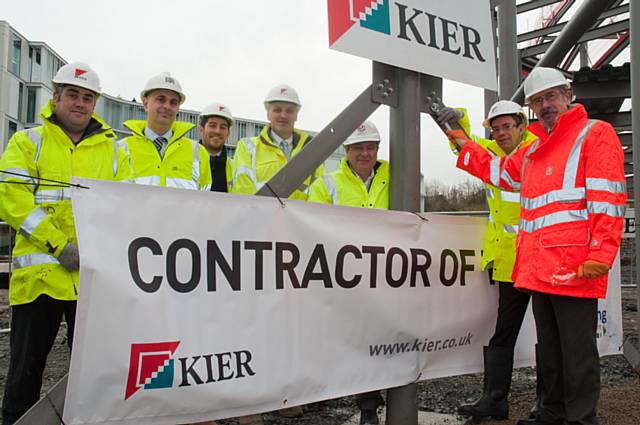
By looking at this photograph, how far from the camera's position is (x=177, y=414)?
2.27m

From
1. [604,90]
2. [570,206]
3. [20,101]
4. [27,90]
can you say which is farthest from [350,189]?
[27,90]

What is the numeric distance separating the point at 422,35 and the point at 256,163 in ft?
5.23

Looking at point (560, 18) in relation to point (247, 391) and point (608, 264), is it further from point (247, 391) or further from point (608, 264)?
point (247, 391)

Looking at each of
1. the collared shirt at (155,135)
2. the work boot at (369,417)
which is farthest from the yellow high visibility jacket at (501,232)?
the collared shirt at (155,135)

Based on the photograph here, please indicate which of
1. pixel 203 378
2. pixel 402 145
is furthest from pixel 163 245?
pixel 402 145

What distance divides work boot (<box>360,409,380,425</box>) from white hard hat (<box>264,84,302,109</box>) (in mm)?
2237

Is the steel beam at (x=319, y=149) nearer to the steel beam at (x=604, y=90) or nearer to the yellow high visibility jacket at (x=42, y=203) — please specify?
the yellow high visibility jacket at (x=42, y=203)

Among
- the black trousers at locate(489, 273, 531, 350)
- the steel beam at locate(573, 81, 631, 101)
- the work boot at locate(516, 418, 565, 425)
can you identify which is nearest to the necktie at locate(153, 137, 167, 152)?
the black trousers at locate(489, 273, 531, 350)

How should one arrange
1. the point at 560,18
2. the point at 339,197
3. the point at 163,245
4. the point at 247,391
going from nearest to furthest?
the point at 163,245, the point at 247,391, the point at 339,197, the point at 560,18

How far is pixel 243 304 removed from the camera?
2.43m

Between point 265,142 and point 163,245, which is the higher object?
point 265,142

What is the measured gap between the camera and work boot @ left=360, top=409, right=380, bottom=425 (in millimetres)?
3500

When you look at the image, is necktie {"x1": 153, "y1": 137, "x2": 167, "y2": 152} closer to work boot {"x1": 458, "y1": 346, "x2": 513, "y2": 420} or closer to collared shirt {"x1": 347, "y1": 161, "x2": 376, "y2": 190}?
collared shirt {"x1": 347, "y1": 161, "x2": 376, "y2": 190}

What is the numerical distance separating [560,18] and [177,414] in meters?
15.5
